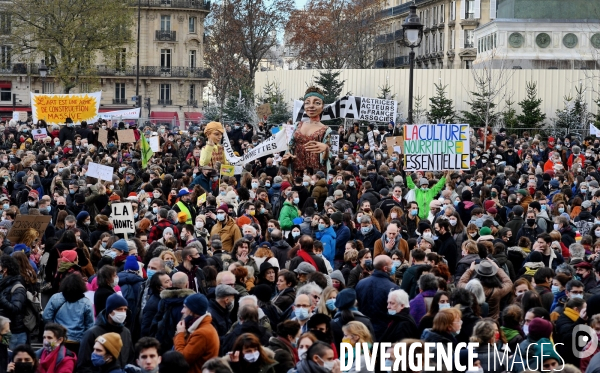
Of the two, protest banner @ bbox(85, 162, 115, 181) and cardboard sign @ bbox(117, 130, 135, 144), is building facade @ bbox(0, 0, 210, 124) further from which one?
protest banner @ bbox(85, 162, 115, 181)

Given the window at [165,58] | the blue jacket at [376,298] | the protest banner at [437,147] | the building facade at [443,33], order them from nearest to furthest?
1. the blue jacket at [376,298]
2. the protest banner at [437,147]
3. the window at [165,58]
4. the building facade at [443,33]

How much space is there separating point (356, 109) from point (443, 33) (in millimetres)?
69387

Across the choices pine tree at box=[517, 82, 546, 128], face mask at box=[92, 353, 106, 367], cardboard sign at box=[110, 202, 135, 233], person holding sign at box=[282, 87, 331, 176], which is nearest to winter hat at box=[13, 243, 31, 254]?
cardboard sign at box=[110, 202, 135, 233]

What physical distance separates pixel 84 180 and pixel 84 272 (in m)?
7.52

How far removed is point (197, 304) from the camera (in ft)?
33.2

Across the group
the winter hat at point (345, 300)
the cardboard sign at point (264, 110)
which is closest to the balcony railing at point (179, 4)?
the cardboard sign at point (264, 110)

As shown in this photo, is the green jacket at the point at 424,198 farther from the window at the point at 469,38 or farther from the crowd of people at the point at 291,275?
the window at the point at 469,38

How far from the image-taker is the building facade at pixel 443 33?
93500 millimetres

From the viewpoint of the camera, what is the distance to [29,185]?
21.1 m

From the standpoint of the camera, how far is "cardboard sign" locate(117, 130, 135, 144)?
3259 centimetres

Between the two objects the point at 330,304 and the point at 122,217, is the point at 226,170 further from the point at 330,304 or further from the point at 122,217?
the point at 330,304

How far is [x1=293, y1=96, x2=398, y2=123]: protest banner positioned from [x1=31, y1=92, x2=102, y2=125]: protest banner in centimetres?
959

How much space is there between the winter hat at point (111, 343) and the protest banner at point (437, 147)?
1239cm

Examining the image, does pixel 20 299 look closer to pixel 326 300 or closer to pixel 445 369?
pixel 326 300
